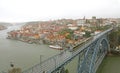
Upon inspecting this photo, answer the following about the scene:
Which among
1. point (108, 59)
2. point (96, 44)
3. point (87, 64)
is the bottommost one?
point (108, 59)

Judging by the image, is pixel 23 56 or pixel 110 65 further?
pixel 23 56

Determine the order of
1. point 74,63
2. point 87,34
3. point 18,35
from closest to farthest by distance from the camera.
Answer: point 74,63, point 87,34, point 18,35

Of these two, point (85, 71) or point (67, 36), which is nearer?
point (85, 71)

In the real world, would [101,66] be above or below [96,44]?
below

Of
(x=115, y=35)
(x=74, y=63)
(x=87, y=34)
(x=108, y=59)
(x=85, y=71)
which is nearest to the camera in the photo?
(x=85, y=71)

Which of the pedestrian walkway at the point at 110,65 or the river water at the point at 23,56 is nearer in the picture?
the pedestrian walkway at the point at 110,65

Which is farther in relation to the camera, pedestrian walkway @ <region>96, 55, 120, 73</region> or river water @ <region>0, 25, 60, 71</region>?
river water @ <region>0, 25, 60, 71</region>

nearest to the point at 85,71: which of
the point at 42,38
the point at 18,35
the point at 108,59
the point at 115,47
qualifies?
the point at 108,59

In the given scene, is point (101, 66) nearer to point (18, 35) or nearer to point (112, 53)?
point (112, 53)
